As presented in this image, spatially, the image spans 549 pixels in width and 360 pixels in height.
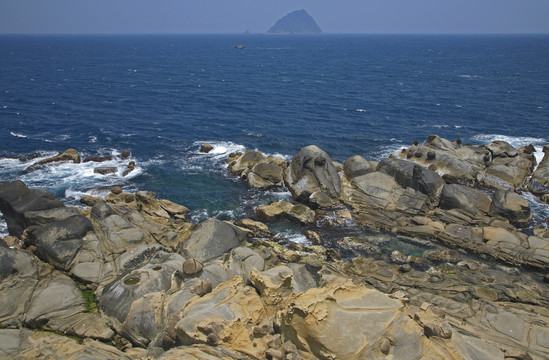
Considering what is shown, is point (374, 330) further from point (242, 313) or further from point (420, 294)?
point (420, 294)

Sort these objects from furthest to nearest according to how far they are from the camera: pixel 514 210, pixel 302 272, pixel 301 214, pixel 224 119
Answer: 1. pixel 224 119
2. pixel 301 214
3. pixel 514 210
4. pixel 302 272

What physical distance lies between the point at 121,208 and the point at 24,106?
205 ft

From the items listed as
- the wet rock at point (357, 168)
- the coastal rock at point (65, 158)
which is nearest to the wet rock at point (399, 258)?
the wet rock at point (357, 168)

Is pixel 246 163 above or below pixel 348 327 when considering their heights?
below

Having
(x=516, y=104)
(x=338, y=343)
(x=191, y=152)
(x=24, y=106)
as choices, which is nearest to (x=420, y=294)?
(x=338, y=343)

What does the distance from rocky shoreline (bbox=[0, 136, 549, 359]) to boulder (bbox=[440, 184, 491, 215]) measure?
0.14 meters

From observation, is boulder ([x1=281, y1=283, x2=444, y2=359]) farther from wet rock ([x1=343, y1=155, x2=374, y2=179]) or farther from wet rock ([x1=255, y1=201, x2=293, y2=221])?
wet rock ([x1=343, y1=155, x2=374, y2=179])

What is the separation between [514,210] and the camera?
126 feet

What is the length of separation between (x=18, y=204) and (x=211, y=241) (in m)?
16.9

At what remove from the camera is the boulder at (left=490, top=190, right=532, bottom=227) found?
38.5 m

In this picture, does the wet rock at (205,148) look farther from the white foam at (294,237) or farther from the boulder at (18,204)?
the boulder at (18,204)

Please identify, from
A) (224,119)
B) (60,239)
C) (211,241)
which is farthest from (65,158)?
(211,241)

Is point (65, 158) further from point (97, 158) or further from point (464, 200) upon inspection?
point (464, 200)

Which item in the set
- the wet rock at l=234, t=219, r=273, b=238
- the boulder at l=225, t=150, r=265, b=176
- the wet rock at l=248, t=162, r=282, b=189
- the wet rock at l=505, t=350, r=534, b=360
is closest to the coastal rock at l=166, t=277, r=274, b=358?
the wet rock at l=505, t=350, r=534, b=360
